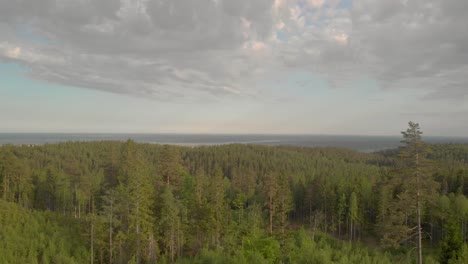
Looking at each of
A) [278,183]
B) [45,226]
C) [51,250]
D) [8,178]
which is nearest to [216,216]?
[278,183]

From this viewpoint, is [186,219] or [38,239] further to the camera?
[186,219]

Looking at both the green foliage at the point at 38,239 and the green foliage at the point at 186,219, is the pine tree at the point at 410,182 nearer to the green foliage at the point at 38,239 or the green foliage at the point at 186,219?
the green foliage at the point at 186,219

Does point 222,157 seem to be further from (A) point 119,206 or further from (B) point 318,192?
(A) point 119,206

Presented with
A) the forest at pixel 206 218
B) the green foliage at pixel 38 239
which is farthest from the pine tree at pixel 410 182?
the green foliage at pixel 38 239

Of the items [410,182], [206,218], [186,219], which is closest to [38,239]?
[186,219]

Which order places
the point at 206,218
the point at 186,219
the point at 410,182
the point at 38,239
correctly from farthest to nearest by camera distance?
the point at 206,218 < the point at 186,219 < the point at 38,239 < the point at 410,182

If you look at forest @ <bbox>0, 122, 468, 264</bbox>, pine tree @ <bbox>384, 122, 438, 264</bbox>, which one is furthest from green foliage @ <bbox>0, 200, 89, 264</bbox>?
pine tree @ <bbox>384, 122, 438, 264</bbox>

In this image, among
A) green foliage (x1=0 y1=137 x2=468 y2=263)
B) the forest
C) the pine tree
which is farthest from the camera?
green foliage (x1=0 y1=137 x2=468 y2=263)

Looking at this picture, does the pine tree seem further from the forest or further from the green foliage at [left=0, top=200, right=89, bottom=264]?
the green foliage at [left=0, top=200, right=89, bottom=264]

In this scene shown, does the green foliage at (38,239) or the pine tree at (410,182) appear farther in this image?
the green foliage at (38,239)

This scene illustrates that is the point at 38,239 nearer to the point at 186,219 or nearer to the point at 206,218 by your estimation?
the point at 186,219

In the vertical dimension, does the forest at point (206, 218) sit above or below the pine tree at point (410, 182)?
below
